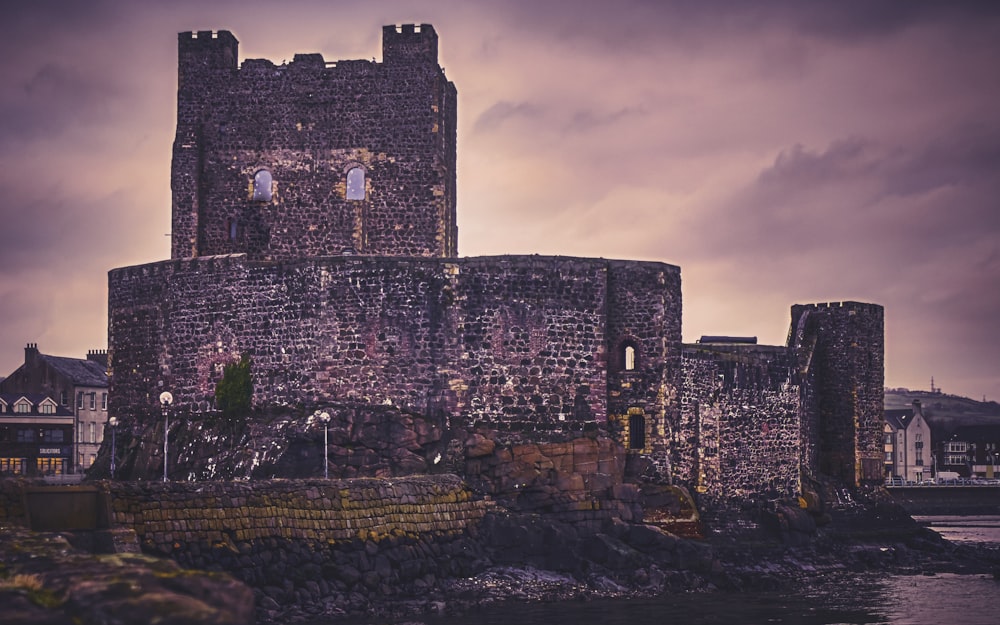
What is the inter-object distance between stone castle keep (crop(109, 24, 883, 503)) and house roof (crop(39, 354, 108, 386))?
36397mm

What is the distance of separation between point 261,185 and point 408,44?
6825 mm

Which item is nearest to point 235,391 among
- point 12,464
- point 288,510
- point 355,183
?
point 355,183

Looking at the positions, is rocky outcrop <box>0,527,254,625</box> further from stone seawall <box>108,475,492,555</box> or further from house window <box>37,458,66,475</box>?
house window <box>37,458,66,475</box>

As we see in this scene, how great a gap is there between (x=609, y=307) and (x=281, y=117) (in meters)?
13.5

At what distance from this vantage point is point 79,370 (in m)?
83.4

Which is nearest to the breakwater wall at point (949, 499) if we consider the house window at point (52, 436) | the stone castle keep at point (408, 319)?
the stone castle keep at point (408, 319)

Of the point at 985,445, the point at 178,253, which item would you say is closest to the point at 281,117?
the point at 178,253

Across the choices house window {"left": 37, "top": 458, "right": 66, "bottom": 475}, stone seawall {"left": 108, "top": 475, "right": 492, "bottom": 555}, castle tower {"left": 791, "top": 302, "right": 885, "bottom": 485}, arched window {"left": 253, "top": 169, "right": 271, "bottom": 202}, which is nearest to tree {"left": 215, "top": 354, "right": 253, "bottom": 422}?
stone seawall {"left": 108, "top": 475, "right": 492, "bottom": 555}

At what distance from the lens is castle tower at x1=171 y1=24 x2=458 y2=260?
46.7 metres

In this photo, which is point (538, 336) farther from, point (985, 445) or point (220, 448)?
point (985, 445)

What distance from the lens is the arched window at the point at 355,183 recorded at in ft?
154

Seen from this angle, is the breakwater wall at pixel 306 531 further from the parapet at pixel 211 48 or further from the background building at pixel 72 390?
the background building at pixel 72 390

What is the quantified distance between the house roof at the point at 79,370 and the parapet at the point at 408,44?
41.4 m

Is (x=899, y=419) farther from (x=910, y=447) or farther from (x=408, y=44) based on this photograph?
(x=408, y=44)
